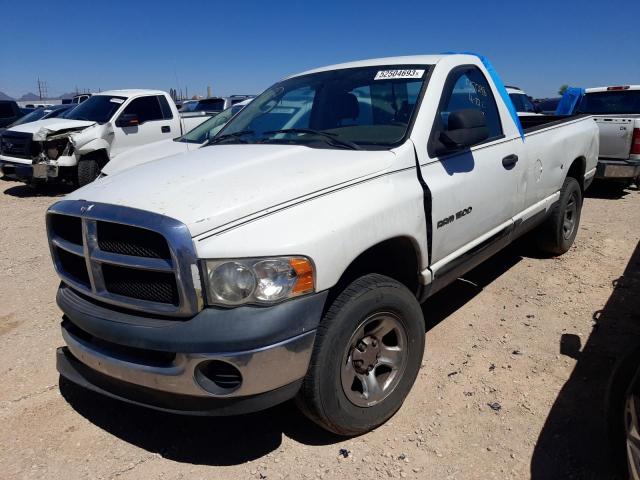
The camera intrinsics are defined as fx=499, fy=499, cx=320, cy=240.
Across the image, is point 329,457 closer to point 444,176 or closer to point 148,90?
point 444,176

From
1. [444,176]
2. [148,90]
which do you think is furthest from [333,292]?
[148,90]

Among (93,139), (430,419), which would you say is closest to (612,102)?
(430,419)

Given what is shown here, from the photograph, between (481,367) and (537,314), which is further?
(537,314)

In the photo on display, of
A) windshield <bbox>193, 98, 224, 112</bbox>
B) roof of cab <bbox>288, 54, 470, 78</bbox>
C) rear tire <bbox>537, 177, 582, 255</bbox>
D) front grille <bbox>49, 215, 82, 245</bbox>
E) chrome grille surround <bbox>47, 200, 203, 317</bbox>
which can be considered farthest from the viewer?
windshield <bbox>193, 98, 224, 112</bbox>

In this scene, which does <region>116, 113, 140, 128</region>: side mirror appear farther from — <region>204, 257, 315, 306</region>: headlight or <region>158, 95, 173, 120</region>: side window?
<region>204, 257, 315, 306</region>: headlight

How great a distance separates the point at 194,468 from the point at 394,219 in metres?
1.61

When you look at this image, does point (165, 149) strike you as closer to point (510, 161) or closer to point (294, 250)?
point (510, 161)

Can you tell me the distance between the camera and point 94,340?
2.44 m

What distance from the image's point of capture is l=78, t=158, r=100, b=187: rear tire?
9492mm

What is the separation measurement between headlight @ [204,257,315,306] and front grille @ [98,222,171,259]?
232 millimetres

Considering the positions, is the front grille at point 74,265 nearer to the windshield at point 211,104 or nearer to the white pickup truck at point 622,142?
the white pickup truck at point 622,142

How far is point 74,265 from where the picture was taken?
2568mm

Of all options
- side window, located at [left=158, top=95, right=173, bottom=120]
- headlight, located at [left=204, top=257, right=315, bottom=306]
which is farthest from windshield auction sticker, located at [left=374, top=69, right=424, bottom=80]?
side window, located at [left=158, top=95, right=173, bottom=120]

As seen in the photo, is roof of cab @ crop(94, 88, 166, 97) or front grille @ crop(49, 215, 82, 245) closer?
front grille @ crop(49, 215, 82, 245)
